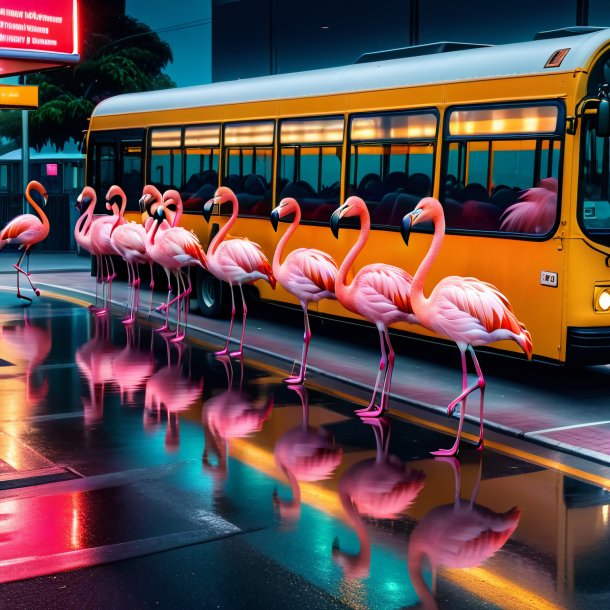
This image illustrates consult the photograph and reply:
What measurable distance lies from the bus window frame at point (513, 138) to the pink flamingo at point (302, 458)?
9.81ft

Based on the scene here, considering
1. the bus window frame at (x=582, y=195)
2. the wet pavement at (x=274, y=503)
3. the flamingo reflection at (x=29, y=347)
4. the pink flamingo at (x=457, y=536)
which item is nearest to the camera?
the wet pavement at (x=274, y=503)

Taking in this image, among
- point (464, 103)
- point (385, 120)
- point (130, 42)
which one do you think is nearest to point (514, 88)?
point (464, 103)

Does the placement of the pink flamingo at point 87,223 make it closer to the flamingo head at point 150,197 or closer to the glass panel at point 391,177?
the flamingo head at point 150,197

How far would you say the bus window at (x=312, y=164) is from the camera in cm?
1409

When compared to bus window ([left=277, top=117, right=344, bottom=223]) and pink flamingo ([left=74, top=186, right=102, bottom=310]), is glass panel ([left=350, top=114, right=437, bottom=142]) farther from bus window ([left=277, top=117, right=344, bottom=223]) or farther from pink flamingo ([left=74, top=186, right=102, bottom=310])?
pink flamingo ([left=74, top=186, right=102, bottom=310])

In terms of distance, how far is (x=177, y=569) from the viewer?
616 cm

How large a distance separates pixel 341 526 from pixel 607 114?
16.9ft

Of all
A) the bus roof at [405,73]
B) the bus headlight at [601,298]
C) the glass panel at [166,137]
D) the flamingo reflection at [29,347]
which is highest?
the bus roof at [405,73]

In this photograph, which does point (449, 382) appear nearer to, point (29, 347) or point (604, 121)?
point (604, 121)

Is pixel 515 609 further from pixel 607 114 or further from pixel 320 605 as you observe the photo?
pixel 607 114

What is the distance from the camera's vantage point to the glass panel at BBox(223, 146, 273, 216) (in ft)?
51.4

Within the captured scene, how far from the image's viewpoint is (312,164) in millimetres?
14570

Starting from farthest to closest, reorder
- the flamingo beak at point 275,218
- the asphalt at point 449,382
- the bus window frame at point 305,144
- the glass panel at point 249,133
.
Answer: the glass panel at point 249,133 < the bus window frame at point 305,144 < the flamingo beak at point 275,218 < the asphalt at point 449,382

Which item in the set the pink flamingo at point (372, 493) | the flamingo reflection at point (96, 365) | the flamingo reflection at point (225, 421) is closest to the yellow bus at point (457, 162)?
the flamingo reflection at point (96, 365)
